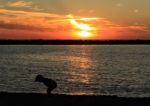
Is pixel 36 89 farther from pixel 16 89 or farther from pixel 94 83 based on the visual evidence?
pixel 94 83

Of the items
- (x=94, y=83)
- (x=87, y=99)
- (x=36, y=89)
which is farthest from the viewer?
(x=94, y=83)

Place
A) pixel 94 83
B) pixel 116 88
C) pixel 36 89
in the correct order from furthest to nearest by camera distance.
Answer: pixel 94 83
pixel 116 88
pixel 36 89

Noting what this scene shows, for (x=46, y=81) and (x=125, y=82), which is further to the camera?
(x=125, y=82)


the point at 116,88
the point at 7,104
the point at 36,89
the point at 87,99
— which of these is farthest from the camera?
the point at 116,88

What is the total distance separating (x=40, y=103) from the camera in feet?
50.2

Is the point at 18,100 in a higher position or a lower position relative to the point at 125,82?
higher

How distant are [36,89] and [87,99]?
18.0 m

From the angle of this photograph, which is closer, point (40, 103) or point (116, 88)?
point (40, 103)

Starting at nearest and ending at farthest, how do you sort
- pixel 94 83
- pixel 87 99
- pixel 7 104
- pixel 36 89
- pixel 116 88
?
pixel 7 104, pixel 87 99, pixel 36 89, pixel 116 88, pixel 94 83

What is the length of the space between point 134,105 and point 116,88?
69.8 feet

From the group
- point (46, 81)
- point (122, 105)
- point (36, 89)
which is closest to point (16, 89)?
point (36, 89)

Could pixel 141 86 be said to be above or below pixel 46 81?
below

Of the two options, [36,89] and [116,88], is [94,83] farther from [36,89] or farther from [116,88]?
[36,89]

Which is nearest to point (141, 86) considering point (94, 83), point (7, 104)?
point (94, 83)
